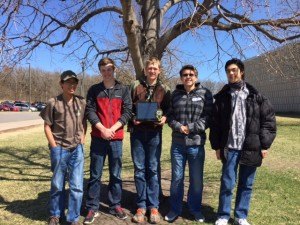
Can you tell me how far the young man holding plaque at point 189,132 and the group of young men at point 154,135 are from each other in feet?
0.04

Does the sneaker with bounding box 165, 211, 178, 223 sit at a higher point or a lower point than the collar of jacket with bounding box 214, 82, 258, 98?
lower

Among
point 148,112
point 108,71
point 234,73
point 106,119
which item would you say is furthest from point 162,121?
point 234,73

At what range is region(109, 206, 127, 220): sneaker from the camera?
500cm

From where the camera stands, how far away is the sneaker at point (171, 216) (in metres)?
4.96

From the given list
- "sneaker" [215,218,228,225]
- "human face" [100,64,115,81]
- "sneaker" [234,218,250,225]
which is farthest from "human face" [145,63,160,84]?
"sneaker" [234,218,250,225]

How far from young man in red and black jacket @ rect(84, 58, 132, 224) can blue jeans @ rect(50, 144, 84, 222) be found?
21 centimetres

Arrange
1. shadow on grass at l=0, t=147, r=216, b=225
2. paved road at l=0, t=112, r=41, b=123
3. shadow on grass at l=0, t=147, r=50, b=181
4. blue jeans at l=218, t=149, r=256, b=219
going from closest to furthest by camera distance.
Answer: blue jeans at l=218, t=149, r=256, b=219, shadow on grass at l=0, t=147, r=216, b=225, shadow on grass at l=0, t=147, r=50, b=181, paved road at l=0, t=112, r=41, b=123

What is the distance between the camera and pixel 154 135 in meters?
5.01

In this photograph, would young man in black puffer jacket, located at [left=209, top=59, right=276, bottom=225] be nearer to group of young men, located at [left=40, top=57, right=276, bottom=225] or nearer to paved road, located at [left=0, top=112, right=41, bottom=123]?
group of young men, located at [left=40, top=57, right=276, bottom=225]

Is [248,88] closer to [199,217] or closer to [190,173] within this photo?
[190,173]

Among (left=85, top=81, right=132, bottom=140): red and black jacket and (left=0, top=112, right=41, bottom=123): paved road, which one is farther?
(left=0, top=112, right=41, bottom=123): paved road

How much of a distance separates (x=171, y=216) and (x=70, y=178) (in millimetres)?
1356

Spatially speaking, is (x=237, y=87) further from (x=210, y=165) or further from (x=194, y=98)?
(x=210, y=165)

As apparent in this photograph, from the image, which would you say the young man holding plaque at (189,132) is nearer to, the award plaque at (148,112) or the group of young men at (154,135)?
the group of young men at (154,135)
